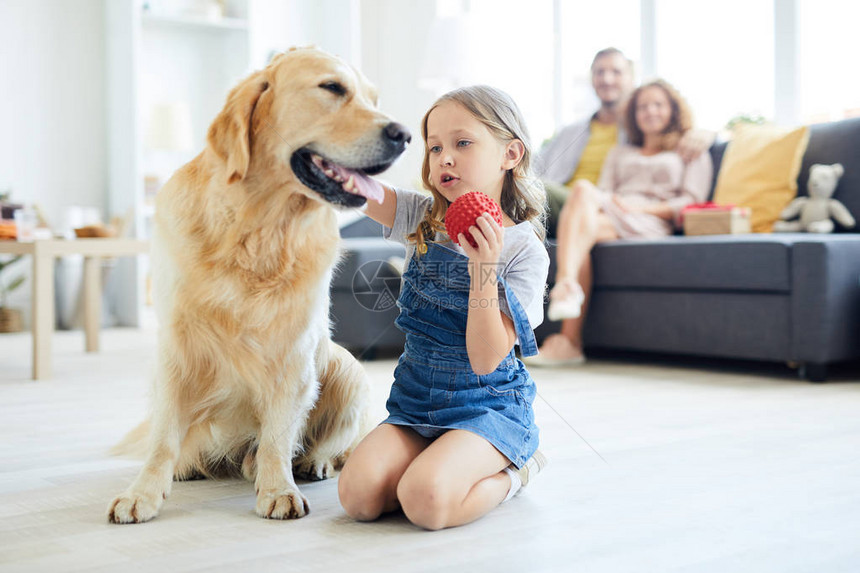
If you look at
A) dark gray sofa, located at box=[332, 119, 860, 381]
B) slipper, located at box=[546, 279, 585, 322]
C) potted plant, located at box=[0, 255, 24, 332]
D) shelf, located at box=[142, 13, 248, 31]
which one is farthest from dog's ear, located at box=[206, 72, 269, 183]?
shelf, located at box=[142, 13, 248, 31]

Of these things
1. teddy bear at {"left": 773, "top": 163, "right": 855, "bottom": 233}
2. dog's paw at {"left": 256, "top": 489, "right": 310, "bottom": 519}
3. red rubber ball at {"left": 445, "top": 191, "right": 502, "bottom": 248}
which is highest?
teddy bear at {"left": 773, "top": 163, "right": 855, "bottom": 233}

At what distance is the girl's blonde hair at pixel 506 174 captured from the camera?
1493mm

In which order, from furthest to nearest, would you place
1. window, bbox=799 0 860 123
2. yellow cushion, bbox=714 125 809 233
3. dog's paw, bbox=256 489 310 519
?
window, bbox=799 0 860 123 → yellow cushion, bbox=714 125 809 233 → dog's paw, bbox=256 489 310 519

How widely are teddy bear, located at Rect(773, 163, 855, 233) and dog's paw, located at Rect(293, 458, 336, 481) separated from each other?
237 centimetres

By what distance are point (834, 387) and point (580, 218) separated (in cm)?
120

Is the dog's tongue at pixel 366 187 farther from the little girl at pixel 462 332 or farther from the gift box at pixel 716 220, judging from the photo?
the gift box at pixel 716 220

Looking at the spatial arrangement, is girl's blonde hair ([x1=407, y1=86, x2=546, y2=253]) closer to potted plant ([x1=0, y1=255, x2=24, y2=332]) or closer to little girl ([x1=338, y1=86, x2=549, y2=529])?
little girl ([x1=338, y1=86, x2=549, y2=529])

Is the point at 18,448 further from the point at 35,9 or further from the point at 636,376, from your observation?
the point at 35,9

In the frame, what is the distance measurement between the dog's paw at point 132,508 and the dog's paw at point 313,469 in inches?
14.8

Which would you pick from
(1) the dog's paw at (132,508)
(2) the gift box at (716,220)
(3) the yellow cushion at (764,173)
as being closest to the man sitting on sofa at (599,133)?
(3) the yellow cushion at (764,173)

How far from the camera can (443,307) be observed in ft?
4.90

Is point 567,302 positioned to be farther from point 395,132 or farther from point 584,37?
point 584,37

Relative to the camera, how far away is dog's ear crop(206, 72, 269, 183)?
1457mm

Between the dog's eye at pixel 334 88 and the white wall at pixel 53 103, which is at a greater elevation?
the white wall at pixel 53 103
